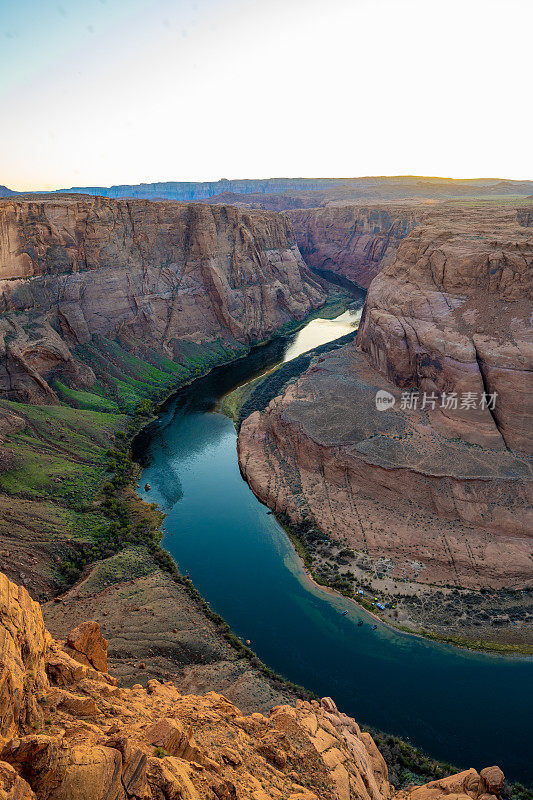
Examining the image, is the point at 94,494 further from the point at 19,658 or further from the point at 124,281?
the point at 124,281

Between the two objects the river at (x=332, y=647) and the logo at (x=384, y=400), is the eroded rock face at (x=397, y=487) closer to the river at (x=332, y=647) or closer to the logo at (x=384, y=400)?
the logo at (x=384, y=400)

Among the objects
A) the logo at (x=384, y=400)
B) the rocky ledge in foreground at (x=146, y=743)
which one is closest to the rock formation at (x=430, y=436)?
the logo at (x=384, y=400)

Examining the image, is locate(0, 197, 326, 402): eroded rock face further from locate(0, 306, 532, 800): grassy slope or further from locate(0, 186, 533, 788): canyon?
locate(0, 306, 532, 800): grassy slope

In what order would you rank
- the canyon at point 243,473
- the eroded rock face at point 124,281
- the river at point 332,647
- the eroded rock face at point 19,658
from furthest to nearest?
the eroded rock face at point 124,281 → the river at point 332,647 → the canyon at point 243,473 → the eroded rock face at point 19,658

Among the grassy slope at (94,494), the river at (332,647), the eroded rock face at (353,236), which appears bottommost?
the river at (332,647)

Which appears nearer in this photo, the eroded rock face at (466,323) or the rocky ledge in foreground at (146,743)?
the rocky ledge in foreground at (146,743)

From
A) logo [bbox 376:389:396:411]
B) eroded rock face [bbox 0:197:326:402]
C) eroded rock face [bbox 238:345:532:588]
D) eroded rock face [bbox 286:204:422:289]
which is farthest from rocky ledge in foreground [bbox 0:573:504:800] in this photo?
eroded rock face [bbox 286:204:422:289]

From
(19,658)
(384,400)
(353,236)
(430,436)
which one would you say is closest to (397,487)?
(430,436)

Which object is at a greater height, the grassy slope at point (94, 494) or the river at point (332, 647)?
the grassy slope at point (94, 494)
